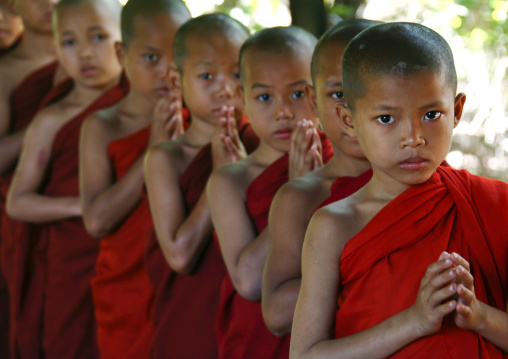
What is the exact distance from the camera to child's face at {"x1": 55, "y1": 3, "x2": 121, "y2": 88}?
349 centimetres

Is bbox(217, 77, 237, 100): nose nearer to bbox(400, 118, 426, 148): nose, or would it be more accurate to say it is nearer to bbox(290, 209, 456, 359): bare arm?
bbox(290, 209, 456, 359): bare arm

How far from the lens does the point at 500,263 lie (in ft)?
5.13

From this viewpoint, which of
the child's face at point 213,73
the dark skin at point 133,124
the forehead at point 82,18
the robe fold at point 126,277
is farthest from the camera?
the forehead at point 82,18

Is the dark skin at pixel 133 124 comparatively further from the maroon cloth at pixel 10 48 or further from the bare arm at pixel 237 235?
the maroon cloth at pixel 10 48

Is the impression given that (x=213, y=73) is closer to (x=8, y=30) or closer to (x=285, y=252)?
(x=285, y=252)

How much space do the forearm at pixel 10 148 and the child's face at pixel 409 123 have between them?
9.37ft

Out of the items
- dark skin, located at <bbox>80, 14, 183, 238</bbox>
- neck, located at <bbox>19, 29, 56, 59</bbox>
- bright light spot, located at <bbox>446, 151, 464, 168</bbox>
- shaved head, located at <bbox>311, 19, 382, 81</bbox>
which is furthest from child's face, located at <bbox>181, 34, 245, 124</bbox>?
bright light spot, located at <bbox>446, 151, 464, 168</bbox>

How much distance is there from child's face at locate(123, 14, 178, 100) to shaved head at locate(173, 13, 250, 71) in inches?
9.3

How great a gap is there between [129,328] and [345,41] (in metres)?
1.76

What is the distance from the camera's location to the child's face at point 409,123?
152cm

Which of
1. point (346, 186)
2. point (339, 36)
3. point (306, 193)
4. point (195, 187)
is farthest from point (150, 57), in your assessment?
point (346, 186)

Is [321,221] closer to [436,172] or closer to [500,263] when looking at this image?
[436,172]

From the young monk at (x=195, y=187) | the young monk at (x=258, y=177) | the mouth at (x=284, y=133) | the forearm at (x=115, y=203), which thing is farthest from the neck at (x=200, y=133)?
the mouth at (x=284, y=133)

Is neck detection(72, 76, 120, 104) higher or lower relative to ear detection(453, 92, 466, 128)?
lower
